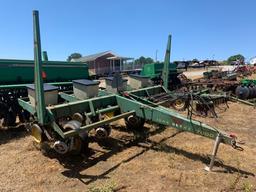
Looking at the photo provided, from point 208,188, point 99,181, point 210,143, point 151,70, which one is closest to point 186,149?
point 210,143

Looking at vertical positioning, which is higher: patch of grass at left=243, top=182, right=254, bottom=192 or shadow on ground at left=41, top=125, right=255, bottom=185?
patch of grass at left=243, top=182, right=254, bottom=192

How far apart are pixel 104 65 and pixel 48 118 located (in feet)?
131

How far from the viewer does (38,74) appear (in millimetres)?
4539

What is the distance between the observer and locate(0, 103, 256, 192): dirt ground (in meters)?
4.09

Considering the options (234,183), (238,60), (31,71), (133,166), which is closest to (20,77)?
(31,71)

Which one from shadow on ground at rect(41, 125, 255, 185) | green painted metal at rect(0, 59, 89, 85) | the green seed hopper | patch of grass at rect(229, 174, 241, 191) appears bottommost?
shadow on ground at rect(41, 125, 255, 185)

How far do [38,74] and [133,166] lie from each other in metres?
2.29

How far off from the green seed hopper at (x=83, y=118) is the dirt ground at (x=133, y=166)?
35 cm

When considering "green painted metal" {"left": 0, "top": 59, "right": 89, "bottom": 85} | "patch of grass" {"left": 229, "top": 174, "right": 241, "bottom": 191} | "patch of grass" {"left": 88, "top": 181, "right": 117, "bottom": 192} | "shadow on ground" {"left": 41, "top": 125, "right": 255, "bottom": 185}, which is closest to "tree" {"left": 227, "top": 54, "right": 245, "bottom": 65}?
"green painted metal" {"left": 0, "top": 59, "right": 89, "bottom": 85}

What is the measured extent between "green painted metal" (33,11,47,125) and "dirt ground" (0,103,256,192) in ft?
3.11

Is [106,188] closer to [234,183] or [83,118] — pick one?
[83,118]

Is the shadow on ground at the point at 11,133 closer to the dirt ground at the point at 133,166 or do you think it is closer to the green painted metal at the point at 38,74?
the dirt ground at the point at 133,166

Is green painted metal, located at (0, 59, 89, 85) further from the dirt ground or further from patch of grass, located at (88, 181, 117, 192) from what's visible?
patch of grass, located at (88, 181, 117, 192)

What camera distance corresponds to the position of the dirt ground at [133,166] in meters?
4.09
